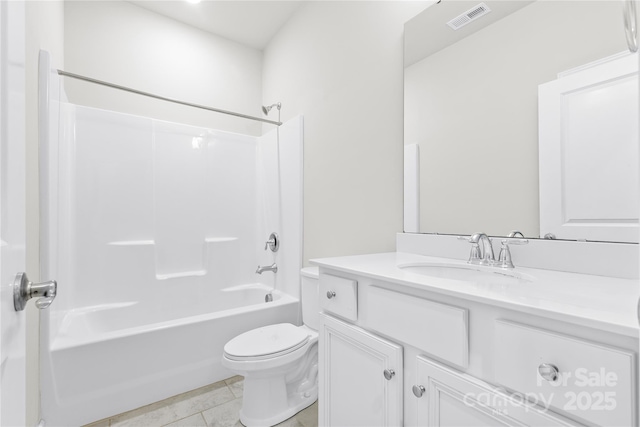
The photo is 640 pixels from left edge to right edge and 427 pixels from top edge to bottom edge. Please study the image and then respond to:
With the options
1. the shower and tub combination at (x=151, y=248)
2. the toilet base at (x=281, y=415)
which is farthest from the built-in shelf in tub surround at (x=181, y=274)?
the toilet base at (x=281, y=415)

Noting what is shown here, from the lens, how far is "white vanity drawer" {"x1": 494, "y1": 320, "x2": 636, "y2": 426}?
1.60ft

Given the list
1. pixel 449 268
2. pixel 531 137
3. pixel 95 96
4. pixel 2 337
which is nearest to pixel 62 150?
pixel 95 96

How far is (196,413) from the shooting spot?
5.31 ft

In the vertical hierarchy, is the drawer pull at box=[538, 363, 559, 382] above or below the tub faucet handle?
below

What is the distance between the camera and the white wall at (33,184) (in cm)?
121

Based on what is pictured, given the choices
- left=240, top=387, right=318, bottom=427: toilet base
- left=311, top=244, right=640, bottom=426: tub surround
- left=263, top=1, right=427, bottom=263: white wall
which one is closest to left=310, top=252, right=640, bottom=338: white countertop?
left=311, top=244, right=640, bottom=426: tub surround

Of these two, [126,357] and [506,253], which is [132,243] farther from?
[506,253]

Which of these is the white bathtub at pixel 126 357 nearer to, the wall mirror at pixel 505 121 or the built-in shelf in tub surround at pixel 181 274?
the built-in shelf in tub surround at pixel 181 274

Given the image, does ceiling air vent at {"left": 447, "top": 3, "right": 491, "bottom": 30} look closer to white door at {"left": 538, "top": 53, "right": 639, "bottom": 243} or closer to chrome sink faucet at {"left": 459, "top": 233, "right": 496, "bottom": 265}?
white door at {"left": 538, "top": 53, "right": 639, "bottom": 243}

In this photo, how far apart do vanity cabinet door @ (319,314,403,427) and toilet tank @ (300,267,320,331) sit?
575 millimetres

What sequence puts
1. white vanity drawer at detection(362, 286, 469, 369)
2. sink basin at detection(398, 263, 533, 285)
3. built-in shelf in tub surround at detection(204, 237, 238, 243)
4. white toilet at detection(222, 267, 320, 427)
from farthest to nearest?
built-in shelf in tub surround at detection(204, 237, 238, 243) < white toilet at detection(222, 267, 320, 427) < sink basin at detection(398, 263, 533, 285) < white vanity drawer at detection(362, 286, 469, 369)

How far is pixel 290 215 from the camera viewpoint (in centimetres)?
236

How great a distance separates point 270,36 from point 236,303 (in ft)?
8.22

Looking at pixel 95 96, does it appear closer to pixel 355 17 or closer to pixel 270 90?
pixel 270 90
